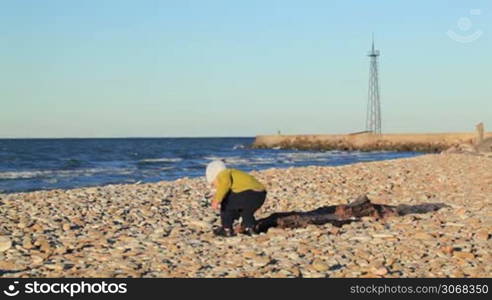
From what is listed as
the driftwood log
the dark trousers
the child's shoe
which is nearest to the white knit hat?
the dark trousers

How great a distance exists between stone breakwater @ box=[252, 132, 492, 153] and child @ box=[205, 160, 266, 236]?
64.1 metres

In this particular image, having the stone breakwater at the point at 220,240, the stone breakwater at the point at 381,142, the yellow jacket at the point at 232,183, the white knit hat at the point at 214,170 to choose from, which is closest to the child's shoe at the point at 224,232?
the stone breakwater at the point at 220,240

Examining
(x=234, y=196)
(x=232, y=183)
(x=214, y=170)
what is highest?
(x=214, y=170)

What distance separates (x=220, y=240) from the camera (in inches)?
352

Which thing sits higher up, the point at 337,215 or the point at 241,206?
the point at 241,206

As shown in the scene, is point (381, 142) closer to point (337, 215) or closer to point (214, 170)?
point (337, 215)

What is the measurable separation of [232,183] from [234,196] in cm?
20

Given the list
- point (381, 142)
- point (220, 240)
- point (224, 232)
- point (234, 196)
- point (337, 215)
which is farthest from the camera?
point (381, 142)

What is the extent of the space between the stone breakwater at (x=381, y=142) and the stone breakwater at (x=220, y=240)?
198ft

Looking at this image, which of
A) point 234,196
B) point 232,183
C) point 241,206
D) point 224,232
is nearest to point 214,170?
point 232,183

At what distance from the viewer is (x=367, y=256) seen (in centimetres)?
749

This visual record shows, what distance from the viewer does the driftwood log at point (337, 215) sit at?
9781 mm

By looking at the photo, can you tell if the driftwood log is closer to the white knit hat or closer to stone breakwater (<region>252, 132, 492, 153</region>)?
the white knit hat

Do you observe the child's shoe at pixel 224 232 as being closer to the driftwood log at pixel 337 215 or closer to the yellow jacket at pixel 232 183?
the driftwood log at pixel 337 215
